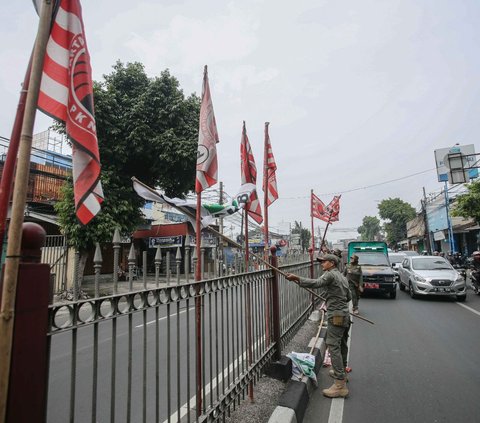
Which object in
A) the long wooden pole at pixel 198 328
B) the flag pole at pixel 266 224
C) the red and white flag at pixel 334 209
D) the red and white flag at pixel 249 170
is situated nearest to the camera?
the long wooden pole at pixel 198 328

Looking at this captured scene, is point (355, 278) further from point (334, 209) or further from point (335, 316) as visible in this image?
point (335, 316)

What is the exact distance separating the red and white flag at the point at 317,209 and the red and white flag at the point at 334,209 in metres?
0.45

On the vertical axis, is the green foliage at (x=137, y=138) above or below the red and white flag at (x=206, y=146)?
above

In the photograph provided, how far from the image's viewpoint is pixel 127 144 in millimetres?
12852

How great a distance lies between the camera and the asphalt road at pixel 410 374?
3453mm

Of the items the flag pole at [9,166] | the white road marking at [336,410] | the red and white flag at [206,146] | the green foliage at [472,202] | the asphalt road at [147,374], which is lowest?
the white road marking at [336,410]

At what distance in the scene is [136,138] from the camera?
12.5m

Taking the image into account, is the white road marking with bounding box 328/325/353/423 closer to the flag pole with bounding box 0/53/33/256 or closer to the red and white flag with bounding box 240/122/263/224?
the red and white flag with bounding box 240/122/263/224

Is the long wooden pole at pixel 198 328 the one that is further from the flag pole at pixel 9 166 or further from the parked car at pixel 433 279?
the parked car at pixel 433 279

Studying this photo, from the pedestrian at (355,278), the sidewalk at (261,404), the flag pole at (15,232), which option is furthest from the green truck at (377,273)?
the flag pole at (15,232)

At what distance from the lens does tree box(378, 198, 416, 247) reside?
56047 millimetres

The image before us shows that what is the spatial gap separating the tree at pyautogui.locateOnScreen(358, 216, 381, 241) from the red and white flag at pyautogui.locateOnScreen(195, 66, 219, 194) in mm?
89642

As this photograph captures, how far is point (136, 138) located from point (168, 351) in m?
11.7

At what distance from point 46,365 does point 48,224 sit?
15.5 metres
